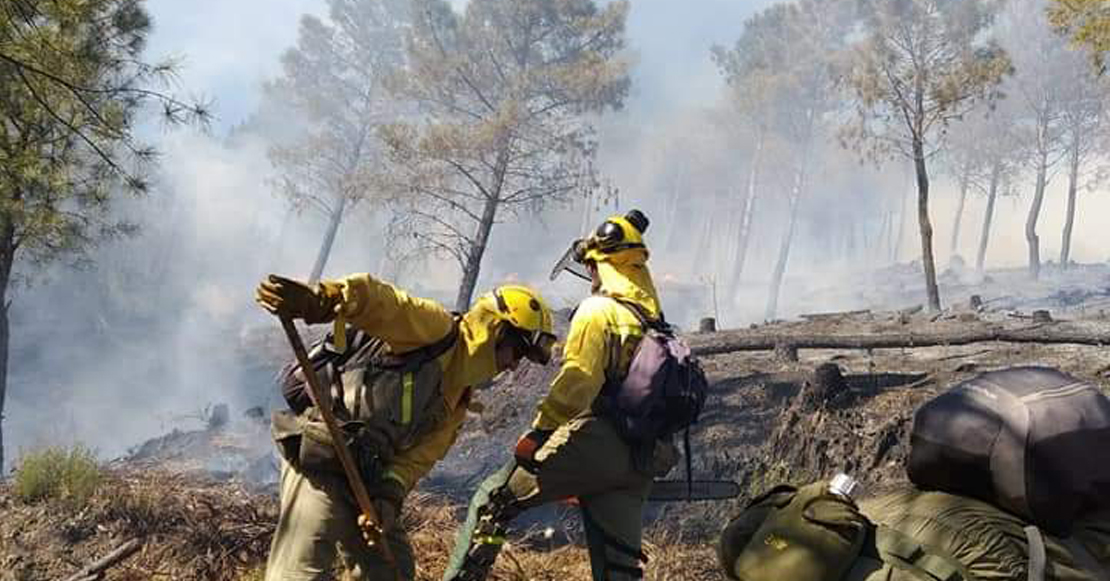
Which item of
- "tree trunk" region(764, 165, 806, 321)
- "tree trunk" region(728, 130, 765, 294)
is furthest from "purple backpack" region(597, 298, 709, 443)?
"tree trunk" region(728, 130, 765, 294)

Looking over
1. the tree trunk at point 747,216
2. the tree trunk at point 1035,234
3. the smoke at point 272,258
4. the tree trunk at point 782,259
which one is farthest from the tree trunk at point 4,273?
the tree trunk at point 747,216

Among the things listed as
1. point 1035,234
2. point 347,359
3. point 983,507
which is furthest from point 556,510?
point 1035,234

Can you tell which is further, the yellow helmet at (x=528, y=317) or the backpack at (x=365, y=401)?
the yellow helmet at (x=528, y=317)

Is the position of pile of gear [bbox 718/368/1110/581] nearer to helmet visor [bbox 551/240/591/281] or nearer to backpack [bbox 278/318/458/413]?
backpack [bbox 278/318/458/413]

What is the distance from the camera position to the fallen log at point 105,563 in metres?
3.56

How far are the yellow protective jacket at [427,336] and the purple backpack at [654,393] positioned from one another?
0.60 meters

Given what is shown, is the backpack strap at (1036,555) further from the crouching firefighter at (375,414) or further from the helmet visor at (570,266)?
the helmet visor at (570,266)

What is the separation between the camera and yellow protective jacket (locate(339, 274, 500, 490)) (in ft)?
7.67

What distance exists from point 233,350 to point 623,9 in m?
14.9

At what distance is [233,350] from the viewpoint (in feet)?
73.0

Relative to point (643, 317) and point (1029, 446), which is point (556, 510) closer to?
point (643, 317)

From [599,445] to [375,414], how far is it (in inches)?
38.0

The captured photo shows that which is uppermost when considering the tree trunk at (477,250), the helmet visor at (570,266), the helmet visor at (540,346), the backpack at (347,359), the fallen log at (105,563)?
the tree trunk at (477,250)

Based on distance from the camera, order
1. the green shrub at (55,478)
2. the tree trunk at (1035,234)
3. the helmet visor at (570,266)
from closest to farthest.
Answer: the helmet visor at (570,266), the green shrub at (55,478), the tree trunk at (1035,234)
